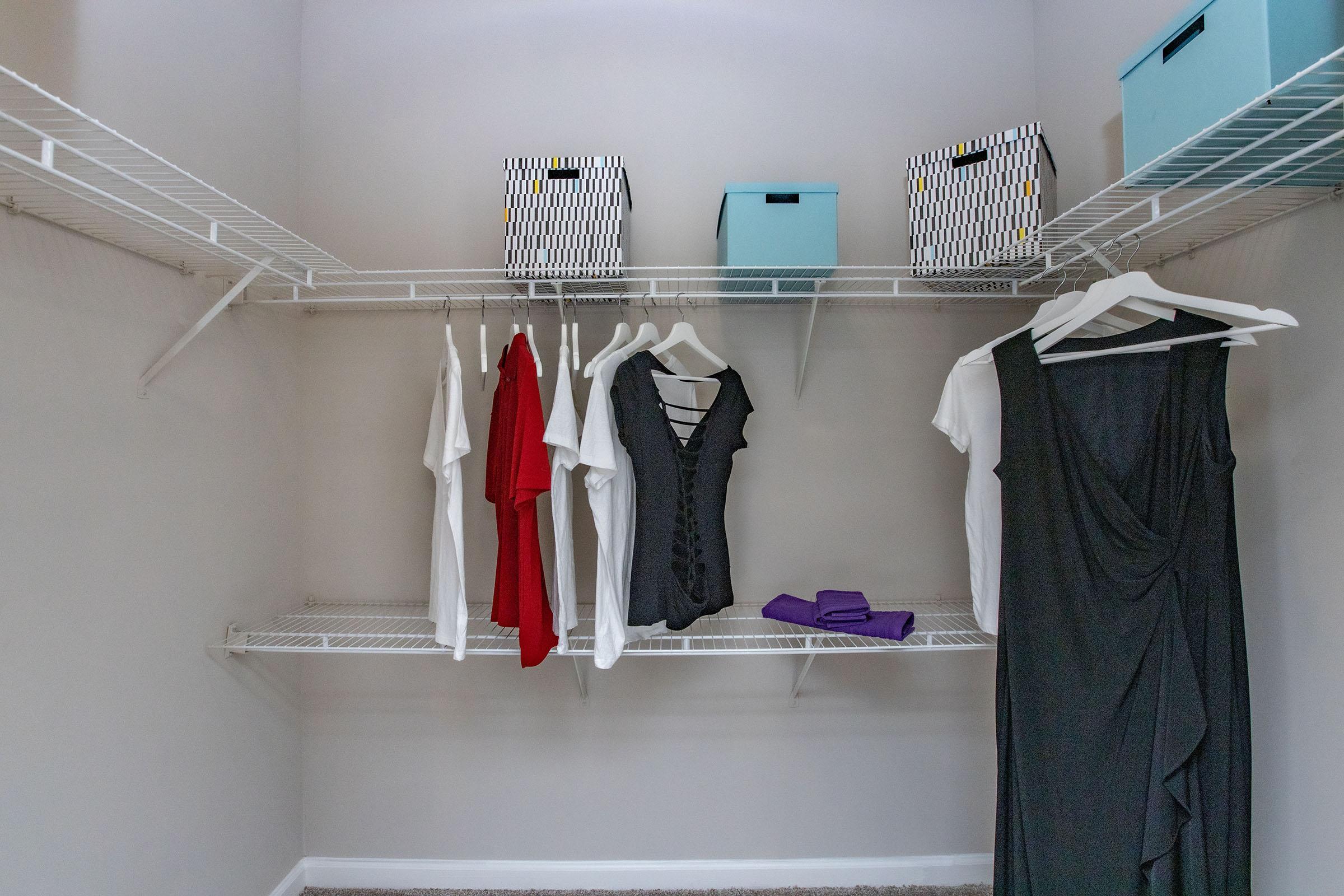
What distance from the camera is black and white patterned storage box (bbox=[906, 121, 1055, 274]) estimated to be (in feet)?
5.73

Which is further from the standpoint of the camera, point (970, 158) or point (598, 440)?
point (970, 158)

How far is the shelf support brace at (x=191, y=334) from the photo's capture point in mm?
1571

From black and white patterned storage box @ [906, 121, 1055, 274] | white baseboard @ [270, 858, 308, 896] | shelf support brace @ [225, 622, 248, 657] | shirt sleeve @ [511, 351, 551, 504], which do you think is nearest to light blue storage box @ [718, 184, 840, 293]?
black and white patterned storage box @ [906, 121, 1055, 274]

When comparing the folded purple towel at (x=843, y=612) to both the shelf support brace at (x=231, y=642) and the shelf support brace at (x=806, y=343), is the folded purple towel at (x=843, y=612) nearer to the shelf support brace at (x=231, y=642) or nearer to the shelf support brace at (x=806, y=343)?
the shelf support brace at (x=806, y=343)

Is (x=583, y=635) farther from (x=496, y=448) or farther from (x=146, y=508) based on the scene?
(x=146, y=508)

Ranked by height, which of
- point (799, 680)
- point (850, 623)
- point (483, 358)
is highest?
point (483, 358)

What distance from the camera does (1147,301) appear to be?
150 centimetres

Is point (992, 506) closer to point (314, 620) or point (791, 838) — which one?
point (791, 838)

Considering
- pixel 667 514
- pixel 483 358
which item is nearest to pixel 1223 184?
pixel 667 514

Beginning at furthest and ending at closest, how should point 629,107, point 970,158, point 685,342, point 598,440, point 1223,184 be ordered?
point 629,107, point 685,342, point 970,158, point 598,440, point 1223,184

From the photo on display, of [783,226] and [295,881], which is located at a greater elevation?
[783,226]

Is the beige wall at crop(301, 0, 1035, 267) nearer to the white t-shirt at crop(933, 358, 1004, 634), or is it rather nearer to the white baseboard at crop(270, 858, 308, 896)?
the white t-shirt at crop(933, 358, 1004, 634)

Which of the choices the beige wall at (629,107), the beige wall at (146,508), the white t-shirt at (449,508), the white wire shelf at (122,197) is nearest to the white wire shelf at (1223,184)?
the beige wall at (629,107)

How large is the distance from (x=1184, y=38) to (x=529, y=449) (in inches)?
63.5
